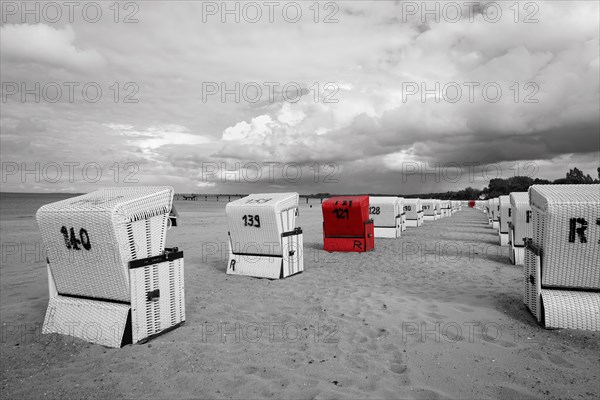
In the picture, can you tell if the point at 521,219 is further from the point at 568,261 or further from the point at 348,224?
the point at 568,261

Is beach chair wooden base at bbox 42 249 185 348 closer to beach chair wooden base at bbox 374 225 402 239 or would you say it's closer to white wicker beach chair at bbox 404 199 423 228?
beach chair wooden base at bbox 374 225 402 239

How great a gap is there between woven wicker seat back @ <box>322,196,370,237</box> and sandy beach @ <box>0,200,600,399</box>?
15.6 ft

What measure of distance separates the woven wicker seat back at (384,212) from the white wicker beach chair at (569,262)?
1180cm

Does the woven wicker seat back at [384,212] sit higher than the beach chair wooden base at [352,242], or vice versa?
the woven wicker seat back at [384,212]

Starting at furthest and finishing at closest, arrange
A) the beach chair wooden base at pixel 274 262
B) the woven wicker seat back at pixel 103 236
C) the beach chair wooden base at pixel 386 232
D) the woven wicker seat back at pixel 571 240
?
the beach chair wooden base at pixel 386 232
the beach chair wooden base at pixel 274 262
the woven wicker seat back at pixel 571 240
the woven wicker seat back at pixel 103 236

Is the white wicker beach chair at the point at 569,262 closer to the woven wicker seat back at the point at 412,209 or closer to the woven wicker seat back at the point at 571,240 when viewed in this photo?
the woven wicker seat back at the point at 571,240

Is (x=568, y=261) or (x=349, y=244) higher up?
(x=568, y=261)

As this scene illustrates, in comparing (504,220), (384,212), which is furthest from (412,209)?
(504,220)

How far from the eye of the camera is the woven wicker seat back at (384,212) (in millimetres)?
17016

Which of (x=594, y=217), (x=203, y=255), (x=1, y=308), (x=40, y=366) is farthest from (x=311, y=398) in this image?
(x=203, y=255)

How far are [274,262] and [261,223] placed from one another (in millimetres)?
960

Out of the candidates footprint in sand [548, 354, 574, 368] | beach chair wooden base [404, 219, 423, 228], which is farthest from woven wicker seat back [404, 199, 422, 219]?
footprint in sand [548, 354, 574, 368]

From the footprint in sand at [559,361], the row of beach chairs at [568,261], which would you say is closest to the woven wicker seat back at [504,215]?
the row of beach chairs at [568,261]

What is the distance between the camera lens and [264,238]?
27.7 feet
